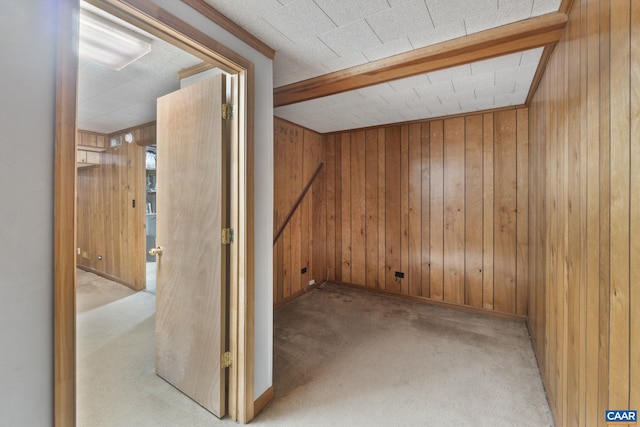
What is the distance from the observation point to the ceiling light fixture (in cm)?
142

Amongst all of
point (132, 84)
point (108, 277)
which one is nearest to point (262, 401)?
point (132, 84)

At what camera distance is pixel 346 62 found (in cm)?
189

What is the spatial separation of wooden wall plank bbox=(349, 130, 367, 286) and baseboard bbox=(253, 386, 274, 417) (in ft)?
7.56

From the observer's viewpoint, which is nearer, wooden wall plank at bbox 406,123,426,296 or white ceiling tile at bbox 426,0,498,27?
white ceiling tile at bbox 426,0,498,27

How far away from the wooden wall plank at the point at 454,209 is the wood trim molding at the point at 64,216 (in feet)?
10.9

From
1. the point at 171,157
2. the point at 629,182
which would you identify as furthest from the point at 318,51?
the point at 629,182

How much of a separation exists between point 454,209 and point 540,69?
1.61m

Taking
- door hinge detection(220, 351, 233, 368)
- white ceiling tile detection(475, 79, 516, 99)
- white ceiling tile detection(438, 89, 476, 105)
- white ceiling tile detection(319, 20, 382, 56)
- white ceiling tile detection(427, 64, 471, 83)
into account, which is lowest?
door hinge detection(220, 351, 233, 368)

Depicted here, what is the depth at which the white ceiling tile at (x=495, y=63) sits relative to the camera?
186 cm

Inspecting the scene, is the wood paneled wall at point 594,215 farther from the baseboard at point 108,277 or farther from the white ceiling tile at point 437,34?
the baseboard at point 108,277

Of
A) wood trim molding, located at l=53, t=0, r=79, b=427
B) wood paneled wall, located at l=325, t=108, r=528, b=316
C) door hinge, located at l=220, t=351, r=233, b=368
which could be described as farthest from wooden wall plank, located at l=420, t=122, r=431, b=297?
wood trim molding, located at l=53, t=0, r=79, b=427

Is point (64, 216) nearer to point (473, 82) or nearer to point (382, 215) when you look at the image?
point (473, 82)

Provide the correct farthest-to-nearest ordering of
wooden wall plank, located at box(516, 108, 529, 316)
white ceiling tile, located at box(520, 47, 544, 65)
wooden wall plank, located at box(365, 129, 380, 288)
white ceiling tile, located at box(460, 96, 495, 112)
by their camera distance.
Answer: wooden wall plank, located at box(365, 129, 380, 288)
wooden wall plank, located at box(516, 108, 529, 316)
white ceiling tile, located at box(460, 96, 495, 112)
white ceiling tile, located at box(520, 47, 544, 65)

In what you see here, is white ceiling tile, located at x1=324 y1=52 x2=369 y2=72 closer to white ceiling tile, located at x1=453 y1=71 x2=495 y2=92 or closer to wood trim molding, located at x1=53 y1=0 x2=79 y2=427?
white ceiling tile, located at x1=453 y1=71 x2=495 y2=92
